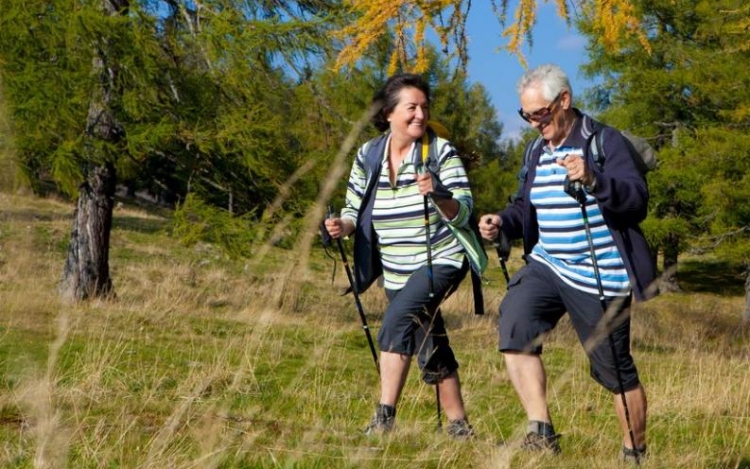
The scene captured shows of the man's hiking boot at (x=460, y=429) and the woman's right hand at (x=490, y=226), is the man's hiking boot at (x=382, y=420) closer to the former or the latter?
the man's hiking boot at (x=460, y=429)

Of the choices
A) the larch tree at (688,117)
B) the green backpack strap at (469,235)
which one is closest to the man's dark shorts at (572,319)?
the green backpack strap at (469,235)

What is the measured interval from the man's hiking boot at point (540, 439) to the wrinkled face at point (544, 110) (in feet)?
3.74

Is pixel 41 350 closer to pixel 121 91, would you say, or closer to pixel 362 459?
pixel 362 459

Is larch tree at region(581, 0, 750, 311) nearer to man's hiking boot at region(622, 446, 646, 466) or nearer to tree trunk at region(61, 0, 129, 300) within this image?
tree trunk at region(61, 0, 129, 300)

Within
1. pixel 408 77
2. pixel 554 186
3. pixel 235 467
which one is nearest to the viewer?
pixel 235 467

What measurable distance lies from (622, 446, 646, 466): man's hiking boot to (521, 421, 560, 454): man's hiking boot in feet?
0.87

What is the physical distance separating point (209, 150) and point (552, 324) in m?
7.65

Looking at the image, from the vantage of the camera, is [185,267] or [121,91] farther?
[185,267]

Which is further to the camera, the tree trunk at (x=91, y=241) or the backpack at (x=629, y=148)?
the tree trunk at (x=91, y=241)

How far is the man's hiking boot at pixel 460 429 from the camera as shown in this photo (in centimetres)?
448

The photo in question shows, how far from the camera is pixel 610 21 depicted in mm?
6367

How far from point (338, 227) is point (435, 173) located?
0.49m

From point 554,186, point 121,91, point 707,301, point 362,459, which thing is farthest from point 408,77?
point 707,301

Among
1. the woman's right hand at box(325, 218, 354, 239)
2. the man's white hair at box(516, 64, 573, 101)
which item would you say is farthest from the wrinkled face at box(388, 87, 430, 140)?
the man's white hair at box(516, 64, 573, 101)
